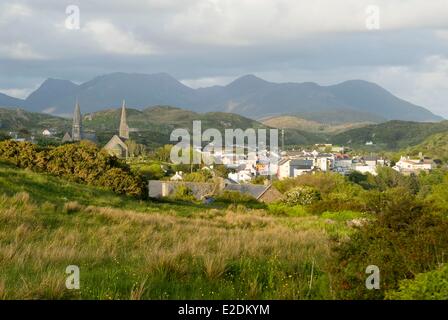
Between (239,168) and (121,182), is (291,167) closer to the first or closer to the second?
(239,168)

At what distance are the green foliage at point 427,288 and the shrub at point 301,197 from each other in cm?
4277

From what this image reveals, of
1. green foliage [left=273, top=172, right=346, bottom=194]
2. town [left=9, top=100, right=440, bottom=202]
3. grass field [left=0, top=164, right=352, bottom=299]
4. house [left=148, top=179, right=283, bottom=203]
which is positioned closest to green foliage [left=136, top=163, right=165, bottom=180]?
town [left=9, top=100, right=440, bottom=202]

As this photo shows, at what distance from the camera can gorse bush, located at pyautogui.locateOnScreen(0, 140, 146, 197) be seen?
99.7 feet

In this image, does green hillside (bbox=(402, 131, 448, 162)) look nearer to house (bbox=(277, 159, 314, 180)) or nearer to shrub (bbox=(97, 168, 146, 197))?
house (bbox=(277, 159, 314, 180))

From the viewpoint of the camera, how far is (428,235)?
647 centimetres

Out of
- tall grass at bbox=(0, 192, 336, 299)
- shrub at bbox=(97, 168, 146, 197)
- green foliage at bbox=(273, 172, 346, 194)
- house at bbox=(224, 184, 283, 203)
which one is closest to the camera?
tall grass at bbox=(0, 192, 336, 299)

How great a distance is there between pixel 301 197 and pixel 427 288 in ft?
146

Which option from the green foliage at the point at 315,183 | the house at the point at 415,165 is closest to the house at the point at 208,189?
the green foliage at the point at 315,183

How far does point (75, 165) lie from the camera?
3183 cm

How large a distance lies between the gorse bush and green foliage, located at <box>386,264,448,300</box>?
2576 cm

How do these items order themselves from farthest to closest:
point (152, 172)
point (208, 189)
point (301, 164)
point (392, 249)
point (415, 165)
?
1. point (415, 165)
2. point (301, 164)
3. point (152, 172)
4. point (208, 189)
5. point (392, 249)

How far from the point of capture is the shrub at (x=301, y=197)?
4878 cm

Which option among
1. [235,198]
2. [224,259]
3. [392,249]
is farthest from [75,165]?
[392,249]

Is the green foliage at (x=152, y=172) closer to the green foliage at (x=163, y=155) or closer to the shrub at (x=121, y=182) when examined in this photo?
the green foliage at (x=163, y=155)
